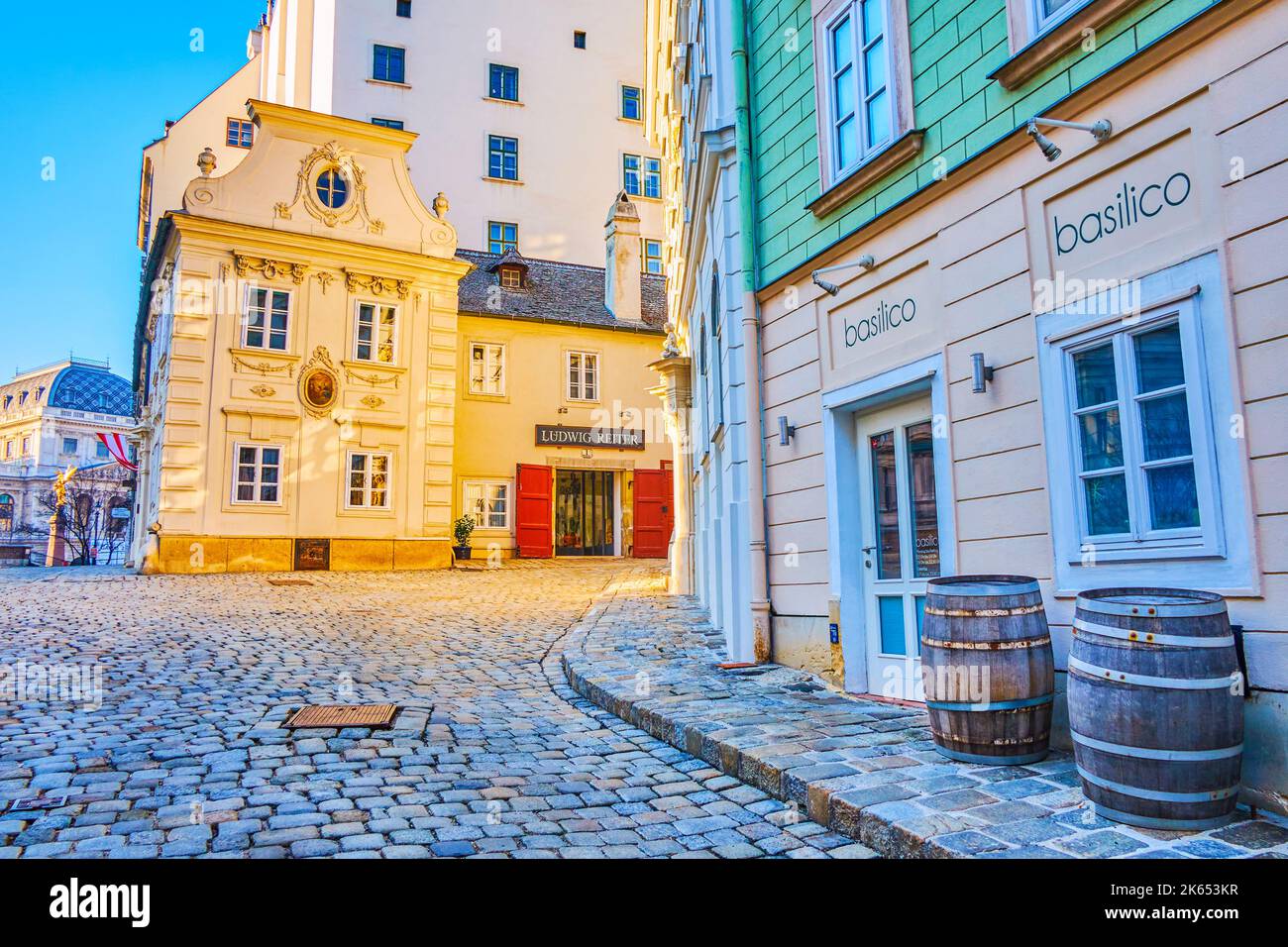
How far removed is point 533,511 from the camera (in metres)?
24.4

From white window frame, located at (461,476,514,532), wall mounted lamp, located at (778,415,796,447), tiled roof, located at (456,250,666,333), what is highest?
tiled roof, located at (456,250,666,333)

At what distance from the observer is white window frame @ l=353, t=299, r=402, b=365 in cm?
2072

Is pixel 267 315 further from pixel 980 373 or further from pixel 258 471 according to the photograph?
pixel 980 373

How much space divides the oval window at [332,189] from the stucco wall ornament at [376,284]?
175 cm

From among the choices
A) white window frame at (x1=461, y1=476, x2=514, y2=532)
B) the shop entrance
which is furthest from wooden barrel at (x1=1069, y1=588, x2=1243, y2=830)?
the shop entrance

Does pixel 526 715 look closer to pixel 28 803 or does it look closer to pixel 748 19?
pixel 28 803

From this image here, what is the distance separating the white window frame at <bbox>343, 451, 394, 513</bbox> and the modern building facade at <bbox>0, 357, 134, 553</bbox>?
58932mm

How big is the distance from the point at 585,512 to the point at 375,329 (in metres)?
8.23

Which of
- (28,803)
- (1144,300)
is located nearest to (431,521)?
(28,803)

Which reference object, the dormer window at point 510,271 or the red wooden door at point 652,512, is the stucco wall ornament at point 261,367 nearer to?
the dormer window at point 510,271

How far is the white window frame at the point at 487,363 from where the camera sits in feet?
79.9

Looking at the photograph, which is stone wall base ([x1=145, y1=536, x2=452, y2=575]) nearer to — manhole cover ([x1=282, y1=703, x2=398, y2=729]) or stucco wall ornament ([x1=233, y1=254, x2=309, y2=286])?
stucco wall ornament ([x1=233, y1=254, x2=309, y2=286])
